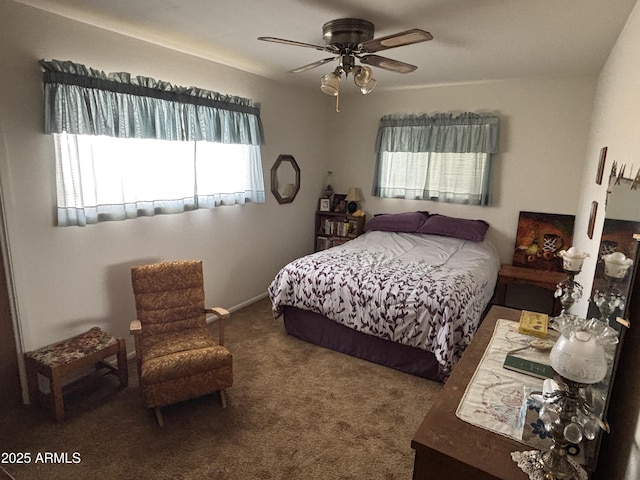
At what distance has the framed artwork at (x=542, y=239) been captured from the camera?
393cm

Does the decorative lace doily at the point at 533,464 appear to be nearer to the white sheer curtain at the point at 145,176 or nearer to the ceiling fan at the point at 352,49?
the ceiling fan at the point at 352,49

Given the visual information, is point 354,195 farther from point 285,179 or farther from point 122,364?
point 122,364

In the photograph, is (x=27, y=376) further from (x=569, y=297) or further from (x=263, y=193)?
(x=569, y=297)

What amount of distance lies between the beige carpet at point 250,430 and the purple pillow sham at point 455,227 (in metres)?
1.94

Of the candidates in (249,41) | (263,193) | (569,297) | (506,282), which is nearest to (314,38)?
(249,41)

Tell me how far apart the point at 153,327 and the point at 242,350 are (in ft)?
2.66

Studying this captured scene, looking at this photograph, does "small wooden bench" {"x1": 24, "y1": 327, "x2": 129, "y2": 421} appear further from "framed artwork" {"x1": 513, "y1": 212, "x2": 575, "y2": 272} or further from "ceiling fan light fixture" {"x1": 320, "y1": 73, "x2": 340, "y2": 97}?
"framed artwork" {"x1": 513, "y1": 212, "x2": 575, "y2": 272}

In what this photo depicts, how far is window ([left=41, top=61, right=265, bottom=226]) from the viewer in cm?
244

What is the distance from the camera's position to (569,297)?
163 centimetres

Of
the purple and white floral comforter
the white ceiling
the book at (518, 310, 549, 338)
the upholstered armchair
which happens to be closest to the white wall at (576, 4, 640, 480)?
the white ceiling

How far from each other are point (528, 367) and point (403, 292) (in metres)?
1.27

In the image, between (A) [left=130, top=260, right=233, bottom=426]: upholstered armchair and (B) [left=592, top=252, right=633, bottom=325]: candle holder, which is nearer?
(B) [left=592, top=252, right=633, bottom=325]: candle holder

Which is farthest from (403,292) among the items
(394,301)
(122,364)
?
(122,364)

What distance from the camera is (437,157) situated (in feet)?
14.7
